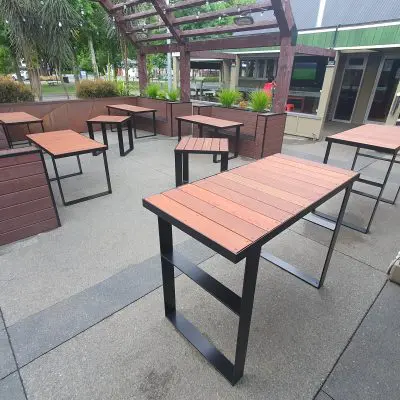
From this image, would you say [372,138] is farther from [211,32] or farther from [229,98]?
[211,32]

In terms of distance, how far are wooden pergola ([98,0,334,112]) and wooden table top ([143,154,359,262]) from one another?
3.47 metres

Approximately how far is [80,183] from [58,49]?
5.79 m

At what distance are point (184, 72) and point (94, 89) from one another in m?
2.52

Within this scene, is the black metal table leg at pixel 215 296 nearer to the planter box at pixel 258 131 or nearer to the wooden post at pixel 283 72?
the planter box at pixel 258 131

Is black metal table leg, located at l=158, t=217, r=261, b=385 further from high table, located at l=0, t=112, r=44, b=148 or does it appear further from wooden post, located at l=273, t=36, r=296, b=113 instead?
high table, located at l=0, t=112, r=44, b=148

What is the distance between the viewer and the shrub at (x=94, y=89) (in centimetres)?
700

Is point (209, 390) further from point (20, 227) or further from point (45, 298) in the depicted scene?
point (20, 227)

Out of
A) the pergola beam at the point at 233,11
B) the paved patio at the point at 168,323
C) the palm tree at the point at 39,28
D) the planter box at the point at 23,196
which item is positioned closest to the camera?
the paved patio at the point at 168,323

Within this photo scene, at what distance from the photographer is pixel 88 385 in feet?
4.38

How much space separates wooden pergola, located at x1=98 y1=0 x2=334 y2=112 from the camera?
14.0ft

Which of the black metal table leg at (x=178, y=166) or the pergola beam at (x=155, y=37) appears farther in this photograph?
the pergola beam at (x=155, y=37)

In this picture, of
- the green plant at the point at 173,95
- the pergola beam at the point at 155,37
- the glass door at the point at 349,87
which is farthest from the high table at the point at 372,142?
the glass door at the point at 349,87

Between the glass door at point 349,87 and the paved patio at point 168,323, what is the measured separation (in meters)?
7.62

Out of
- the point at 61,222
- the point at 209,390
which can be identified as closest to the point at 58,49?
the point at 61,222
